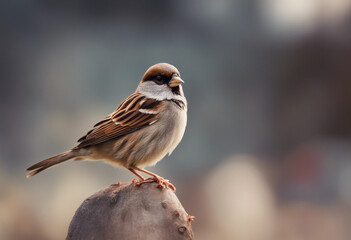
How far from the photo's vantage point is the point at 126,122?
252 cm

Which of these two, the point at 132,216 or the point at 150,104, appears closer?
the point at 132,216

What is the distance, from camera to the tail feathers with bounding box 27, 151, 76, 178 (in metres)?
2.41

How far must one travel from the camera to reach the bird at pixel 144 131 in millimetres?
2461

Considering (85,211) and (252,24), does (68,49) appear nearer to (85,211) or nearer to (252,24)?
(252,24)

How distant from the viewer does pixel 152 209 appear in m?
2.19

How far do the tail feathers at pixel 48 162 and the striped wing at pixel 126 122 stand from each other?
74mm

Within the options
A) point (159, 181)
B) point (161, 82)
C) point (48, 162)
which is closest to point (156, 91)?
point (161, 82)

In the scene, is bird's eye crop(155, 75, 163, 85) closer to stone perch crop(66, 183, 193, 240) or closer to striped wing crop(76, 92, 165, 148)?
striped wing crop(76, 92, 165, 148)

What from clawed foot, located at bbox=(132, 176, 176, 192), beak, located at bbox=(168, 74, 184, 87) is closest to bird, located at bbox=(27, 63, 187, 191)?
beak, located at bbox=(168, 74, 184, 87)

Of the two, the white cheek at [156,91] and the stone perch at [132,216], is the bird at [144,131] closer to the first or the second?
the white cheek at [156,91]

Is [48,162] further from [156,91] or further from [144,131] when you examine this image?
[156,91]

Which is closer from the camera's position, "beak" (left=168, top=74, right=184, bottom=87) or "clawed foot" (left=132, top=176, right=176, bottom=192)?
"clawed foot" (left=132, top=176, right=176, bottom=192)

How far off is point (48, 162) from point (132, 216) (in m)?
0.61

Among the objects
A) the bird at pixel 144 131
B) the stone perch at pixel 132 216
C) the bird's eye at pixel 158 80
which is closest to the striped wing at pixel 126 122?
the bird at pixel 144 131
